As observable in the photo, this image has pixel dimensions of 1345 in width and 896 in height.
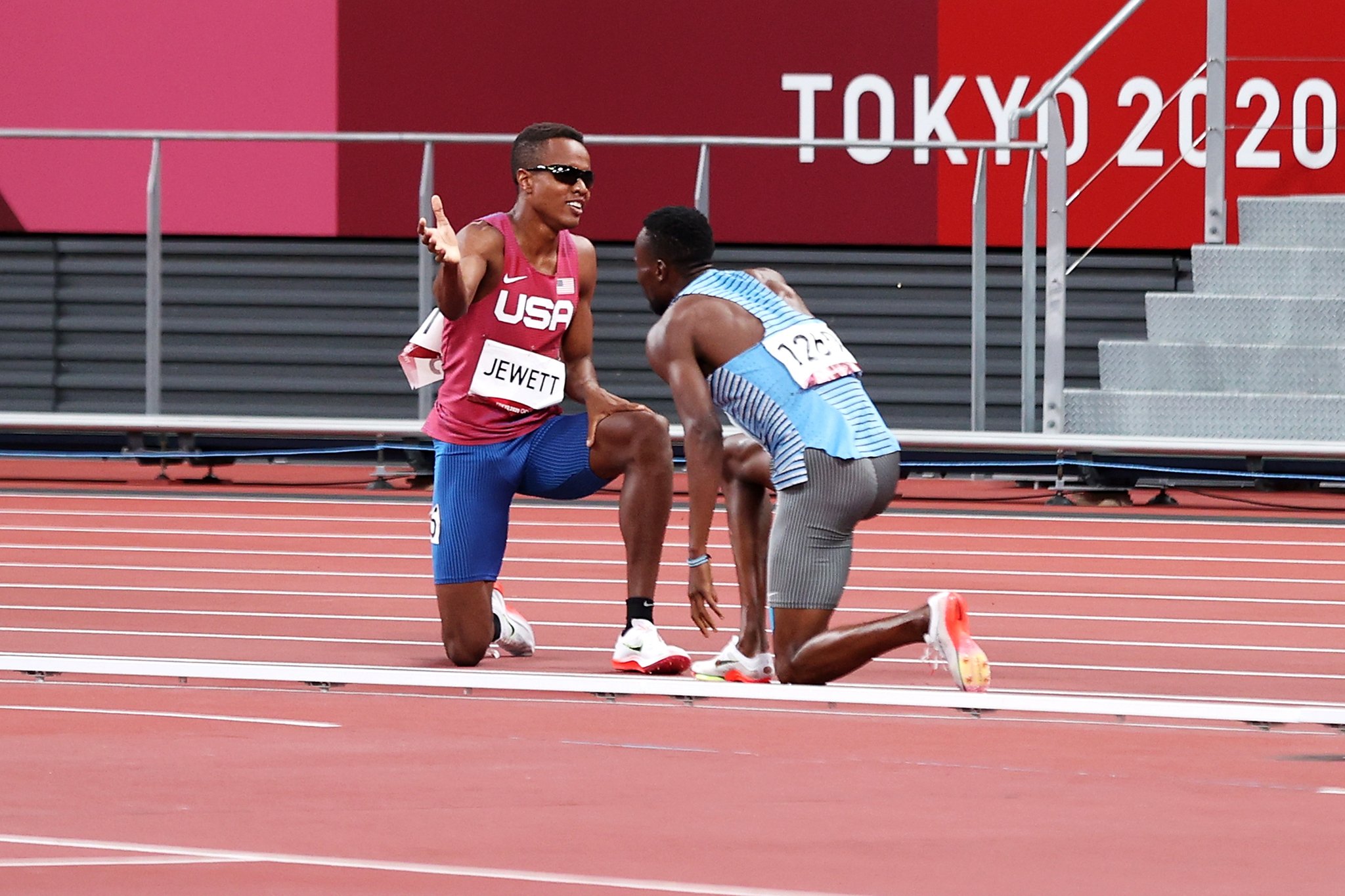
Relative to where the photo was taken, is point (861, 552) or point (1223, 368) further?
point (1223, 368)

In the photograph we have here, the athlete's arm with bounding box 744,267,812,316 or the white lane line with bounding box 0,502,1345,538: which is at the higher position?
the athlete's arm with bounding box 744,267,812,316

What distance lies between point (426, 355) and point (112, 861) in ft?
10.3

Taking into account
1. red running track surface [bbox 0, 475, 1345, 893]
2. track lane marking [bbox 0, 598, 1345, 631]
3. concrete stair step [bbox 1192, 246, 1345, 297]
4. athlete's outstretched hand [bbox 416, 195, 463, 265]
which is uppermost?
concrete stair step [bbox 1192, 246, 1345, 297]

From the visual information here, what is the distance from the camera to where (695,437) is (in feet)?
21.2

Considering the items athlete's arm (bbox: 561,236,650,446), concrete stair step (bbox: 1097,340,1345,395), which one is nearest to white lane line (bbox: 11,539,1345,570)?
concrete stair step (bbox: 1097,340,1345,395)

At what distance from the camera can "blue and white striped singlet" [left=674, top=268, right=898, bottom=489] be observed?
654 cm

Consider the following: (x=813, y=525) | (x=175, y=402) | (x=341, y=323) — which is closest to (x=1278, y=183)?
(x=341, y=323)

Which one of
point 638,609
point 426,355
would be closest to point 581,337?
point 426,355

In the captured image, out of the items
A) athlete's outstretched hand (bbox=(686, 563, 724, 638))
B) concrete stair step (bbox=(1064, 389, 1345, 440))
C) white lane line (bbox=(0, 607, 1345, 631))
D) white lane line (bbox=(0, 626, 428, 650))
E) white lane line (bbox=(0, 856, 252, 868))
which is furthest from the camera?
concrete stair step (bbox=(1064, 389, 1345, 440))

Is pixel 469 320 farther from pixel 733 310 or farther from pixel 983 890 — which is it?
pixel 983 890

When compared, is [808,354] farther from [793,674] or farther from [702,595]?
[793,674]

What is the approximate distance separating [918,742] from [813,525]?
2.92 feet

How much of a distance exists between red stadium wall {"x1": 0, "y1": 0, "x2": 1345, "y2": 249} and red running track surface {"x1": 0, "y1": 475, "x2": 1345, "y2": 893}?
3.89 m

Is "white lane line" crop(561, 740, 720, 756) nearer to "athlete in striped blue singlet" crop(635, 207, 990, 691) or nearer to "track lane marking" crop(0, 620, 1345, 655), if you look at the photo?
"athlete in striped blue singlet" crop(635, 207, 990, 691)
